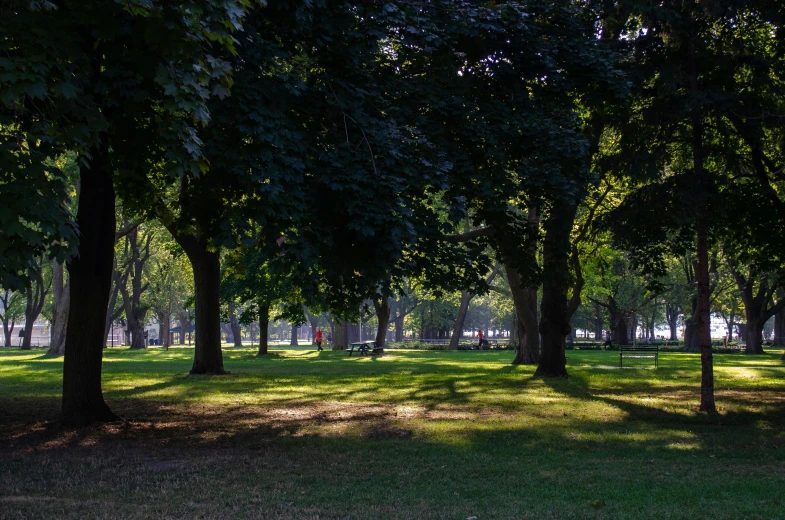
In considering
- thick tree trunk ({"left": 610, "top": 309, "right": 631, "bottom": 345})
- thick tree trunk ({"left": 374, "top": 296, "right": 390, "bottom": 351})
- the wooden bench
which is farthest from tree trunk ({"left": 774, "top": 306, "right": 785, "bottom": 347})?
thick tree trunk ({"left": 374, "top": 296, "right": 390, "bottom": 351})

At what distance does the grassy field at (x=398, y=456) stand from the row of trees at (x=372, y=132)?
192 cm

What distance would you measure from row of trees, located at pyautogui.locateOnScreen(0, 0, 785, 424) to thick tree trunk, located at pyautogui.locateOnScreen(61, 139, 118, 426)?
0.11 feet

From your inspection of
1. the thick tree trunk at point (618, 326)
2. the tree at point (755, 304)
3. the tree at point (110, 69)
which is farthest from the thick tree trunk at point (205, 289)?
the thick tree trunk at point (618, 326)

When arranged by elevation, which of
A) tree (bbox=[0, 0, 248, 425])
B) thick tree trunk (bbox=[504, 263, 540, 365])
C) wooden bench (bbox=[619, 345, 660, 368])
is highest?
tree (bbox=[0, 0, 248, 425])

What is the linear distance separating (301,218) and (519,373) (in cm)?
1668

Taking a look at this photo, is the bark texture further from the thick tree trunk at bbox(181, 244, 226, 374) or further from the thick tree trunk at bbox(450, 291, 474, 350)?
the thick tree trunk at bbox(450, 291, 474, 350)

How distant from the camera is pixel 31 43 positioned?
6.95m

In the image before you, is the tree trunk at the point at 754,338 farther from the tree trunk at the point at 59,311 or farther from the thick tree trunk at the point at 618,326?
the tree trunk at the point at 59,311

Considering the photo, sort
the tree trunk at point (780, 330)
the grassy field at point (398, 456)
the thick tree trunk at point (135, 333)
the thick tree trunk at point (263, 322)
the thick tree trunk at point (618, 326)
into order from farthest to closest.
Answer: the thick tree trunk at point (618, 326) → the tree trunk at point (780, 330) → the thick tree trunk at point (135, 333) → the thick tree trunk at point (263, 322) → the grassy field at point (398, 456)

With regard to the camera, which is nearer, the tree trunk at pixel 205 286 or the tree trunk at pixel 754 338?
the tree trunk at pixel 205 286

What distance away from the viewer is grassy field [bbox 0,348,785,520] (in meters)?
6.98

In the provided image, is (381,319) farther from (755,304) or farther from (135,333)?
(135,333)

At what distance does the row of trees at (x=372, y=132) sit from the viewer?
729 cm

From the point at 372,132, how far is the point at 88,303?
5308 mm
